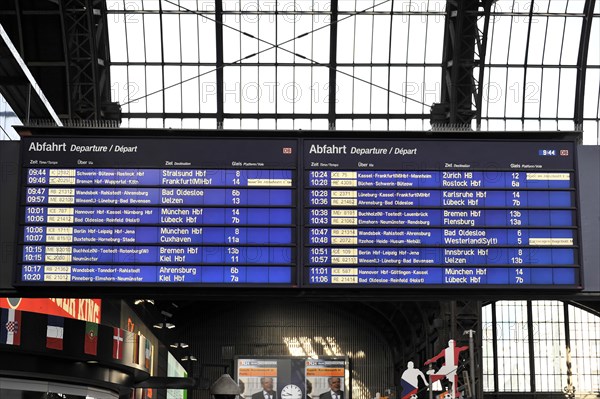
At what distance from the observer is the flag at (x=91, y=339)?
1653cm

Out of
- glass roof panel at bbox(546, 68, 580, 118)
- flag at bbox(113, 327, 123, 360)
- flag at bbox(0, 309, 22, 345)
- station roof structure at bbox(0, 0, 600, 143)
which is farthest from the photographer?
glass roof panel at bbox(546, 68, 580, 118)

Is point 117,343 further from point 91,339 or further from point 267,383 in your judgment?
point 267,383

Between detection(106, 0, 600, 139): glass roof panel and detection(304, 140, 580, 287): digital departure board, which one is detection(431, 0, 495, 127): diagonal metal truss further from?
detection(304, 140, 580, 287): digital departure board

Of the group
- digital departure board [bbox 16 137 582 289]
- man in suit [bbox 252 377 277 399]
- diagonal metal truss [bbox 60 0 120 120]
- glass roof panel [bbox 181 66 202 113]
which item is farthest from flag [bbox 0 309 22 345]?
man in suit [bbox 252 377 277 399]

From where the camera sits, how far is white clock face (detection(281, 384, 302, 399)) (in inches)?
1726

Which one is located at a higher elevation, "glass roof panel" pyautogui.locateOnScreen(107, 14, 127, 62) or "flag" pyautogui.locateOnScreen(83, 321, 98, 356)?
"glass roof panel" pyautogui.locateOnScreen(107, 14, 127, 62)

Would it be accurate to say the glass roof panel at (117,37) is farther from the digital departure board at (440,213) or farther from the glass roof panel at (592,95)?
the digital departure board at (440,213)

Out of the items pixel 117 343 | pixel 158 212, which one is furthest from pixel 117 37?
pixel 158 212

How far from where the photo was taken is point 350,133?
13.0 metres

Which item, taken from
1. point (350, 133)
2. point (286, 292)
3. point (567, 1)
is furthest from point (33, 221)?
point (567, 1)

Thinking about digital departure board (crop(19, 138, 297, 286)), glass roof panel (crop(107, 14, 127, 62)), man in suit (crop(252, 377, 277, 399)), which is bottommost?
man in suit (crop(252, 377, 277, 399))

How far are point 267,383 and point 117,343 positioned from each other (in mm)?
26573

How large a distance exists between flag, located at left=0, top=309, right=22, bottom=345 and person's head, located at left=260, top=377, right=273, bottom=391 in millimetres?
30027

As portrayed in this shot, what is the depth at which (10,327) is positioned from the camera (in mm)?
14219
